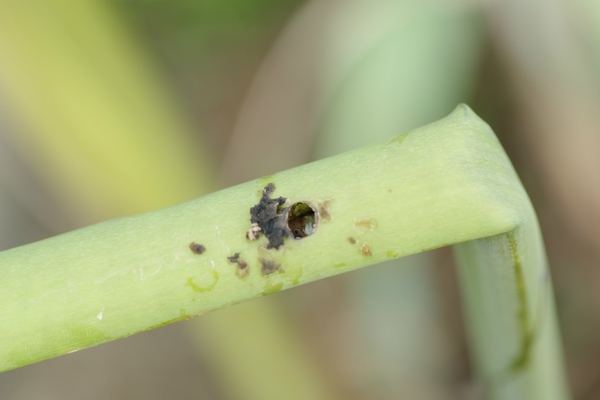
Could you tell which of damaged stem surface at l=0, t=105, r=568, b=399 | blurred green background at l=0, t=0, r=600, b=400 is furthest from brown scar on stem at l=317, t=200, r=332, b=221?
blurred green background at l=0, t=0, r=600, b=400

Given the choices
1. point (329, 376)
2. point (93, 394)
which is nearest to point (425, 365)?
point (329, 376)

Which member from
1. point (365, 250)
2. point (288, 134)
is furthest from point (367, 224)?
point (288, 134)

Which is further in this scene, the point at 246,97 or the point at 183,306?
the point at 246,97

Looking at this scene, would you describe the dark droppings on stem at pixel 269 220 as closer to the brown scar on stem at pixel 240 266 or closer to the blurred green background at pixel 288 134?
the brown scar on stem at pixel 240 266

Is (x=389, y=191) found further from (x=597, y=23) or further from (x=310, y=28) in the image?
(x=310, y=28)

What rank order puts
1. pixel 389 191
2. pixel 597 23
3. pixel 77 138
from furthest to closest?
pixel 77 138 < pixel 597 23 < pixel 389 191

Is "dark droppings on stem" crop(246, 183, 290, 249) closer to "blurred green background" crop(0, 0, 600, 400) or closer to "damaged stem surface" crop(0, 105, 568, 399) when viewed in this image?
"damaged stem surface" crop(0, 105, 568, 399)

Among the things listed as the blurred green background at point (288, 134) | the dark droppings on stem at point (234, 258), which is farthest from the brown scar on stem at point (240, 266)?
the blurred green background at point (288, 134)
